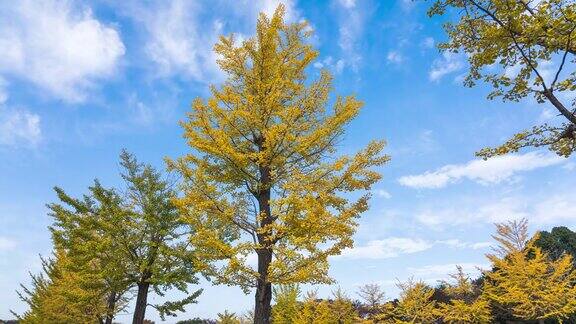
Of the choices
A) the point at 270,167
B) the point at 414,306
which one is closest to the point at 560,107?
the point at 270,167

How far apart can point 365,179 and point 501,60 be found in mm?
4747

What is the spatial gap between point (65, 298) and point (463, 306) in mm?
17742

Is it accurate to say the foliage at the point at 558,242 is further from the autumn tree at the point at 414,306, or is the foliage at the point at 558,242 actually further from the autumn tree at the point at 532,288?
the autumn tree at the point at 414,306

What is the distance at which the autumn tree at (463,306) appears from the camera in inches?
695

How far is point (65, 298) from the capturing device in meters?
20.5

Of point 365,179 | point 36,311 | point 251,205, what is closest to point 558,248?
point 365,179

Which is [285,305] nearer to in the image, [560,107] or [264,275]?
[264,275]

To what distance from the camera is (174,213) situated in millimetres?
18234

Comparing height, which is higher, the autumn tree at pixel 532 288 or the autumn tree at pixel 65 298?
the autumn tree at pixel 65 298

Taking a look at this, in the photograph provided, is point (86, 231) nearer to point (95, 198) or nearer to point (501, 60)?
point (95, 198)

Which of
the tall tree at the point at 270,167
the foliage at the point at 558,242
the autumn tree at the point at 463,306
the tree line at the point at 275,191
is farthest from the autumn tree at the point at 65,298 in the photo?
the foliage at the point at 558,242

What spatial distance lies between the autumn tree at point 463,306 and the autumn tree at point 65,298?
14.3m

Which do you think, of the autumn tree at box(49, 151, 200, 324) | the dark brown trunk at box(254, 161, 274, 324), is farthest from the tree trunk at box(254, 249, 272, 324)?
the autumn tree at box(49, 151, 200, 324)

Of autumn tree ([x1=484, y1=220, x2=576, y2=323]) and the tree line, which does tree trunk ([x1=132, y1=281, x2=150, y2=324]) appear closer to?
the tree line
